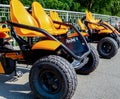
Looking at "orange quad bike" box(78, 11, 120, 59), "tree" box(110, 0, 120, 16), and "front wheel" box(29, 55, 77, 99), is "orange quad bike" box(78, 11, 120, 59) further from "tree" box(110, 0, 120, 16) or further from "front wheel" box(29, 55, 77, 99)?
"tree" box(110, 0, 120, 16)

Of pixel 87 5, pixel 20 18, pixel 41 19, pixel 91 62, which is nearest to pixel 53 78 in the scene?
pixel 20 18

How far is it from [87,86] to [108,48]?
9.77 feet

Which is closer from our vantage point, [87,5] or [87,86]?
[87,86]

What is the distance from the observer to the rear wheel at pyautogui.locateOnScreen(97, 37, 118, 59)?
25.0 ft

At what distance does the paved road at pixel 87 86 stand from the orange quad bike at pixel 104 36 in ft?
5.01

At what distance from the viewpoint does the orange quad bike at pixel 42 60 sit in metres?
4.05

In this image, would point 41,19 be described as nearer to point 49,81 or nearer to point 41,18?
point 41,18

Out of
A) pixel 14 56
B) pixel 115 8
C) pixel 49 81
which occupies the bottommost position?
pixel 115 8

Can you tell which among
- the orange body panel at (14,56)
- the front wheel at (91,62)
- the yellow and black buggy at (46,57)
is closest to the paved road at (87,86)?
the front wheel at (91,62)

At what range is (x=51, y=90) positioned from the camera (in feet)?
14.0

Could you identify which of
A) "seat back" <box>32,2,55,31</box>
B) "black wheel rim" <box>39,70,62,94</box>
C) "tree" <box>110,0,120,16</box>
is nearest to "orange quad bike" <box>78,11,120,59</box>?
"seat back" <box>32,2,55,31</box>

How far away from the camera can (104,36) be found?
867 cm

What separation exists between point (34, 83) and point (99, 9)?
24.7 meters

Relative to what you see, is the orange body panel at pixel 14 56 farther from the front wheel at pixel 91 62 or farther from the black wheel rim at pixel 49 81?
the front wheel at pixel 91 62
